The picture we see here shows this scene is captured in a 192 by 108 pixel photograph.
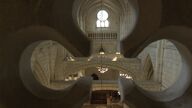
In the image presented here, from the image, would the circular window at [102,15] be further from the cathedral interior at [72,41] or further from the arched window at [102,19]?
the cathedral interior at [72,41]

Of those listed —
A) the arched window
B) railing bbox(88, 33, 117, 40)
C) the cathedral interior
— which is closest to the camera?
the cathedral interior

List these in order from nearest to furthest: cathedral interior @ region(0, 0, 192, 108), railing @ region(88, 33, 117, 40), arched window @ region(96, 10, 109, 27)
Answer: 1. cathedral interior @ region(0, 0, 192, 108)
2. railing @ region(88, 33, 117, 40)
3. arched window @ region(96, 10, 109, 27)

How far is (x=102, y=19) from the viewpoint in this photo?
24.8 m

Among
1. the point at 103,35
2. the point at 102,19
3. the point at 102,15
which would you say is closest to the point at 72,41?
the point at 103,35

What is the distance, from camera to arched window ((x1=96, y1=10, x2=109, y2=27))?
81.3 ft

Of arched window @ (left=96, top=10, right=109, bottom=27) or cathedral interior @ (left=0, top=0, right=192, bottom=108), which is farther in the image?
arched window @ (left=96, top=10, right=109, bottom=27)

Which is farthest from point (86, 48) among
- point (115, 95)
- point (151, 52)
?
point (115, 95)

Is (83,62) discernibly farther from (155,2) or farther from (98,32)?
(155,2)

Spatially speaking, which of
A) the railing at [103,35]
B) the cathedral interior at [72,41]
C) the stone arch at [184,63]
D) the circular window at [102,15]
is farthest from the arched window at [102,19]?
the stone arch at [184,63]

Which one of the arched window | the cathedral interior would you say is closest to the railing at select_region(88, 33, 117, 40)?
the arched window

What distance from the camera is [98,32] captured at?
2403cm

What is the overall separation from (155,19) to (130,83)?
62 cm

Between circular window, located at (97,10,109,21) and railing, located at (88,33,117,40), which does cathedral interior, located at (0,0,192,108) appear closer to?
railing, located at (88,33,117,40)

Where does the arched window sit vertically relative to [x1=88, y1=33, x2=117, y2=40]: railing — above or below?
above
